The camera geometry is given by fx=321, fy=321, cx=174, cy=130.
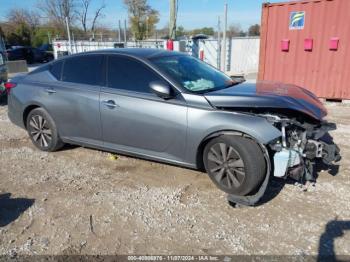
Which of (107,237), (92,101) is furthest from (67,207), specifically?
(92,101)

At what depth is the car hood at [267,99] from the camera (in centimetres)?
337

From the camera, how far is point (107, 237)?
2984 mm

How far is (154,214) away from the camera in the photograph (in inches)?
132

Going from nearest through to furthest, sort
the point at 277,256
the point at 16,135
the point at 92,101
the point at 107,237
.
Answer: the point at 277,256 → the point at 107,237 → the point at 92,101 → the point at 16,135

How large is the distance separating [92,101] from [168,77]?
3.81 ft

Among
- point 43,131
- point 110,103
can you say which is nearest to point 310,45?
point 110,103

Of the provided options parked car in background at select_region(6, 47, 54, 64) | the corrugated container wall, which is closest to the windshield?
the corrugated container wall

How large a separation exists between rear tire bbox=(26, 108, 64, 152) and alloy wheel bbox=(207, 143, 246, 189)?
2.58 m

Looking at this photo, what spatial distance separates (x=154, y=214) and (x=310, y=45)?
6.66 metres

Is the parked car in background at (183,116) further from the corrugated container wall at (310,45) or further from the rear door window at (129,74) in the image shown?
the corrugated container wall at (310,45)

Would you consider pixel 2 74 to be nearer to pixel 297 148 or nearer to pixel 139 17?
pixel 297 148

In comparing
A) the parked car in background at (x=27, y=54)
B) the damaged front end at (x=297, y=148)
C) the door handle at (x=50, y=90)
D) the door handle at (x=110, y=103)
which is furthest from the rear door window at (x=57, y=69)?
the parked car in background at (x=27, y=54)

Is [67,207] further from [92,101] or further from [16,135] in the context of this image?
[16,135]

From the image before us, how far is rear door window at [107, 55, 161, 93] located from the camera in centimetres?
395
